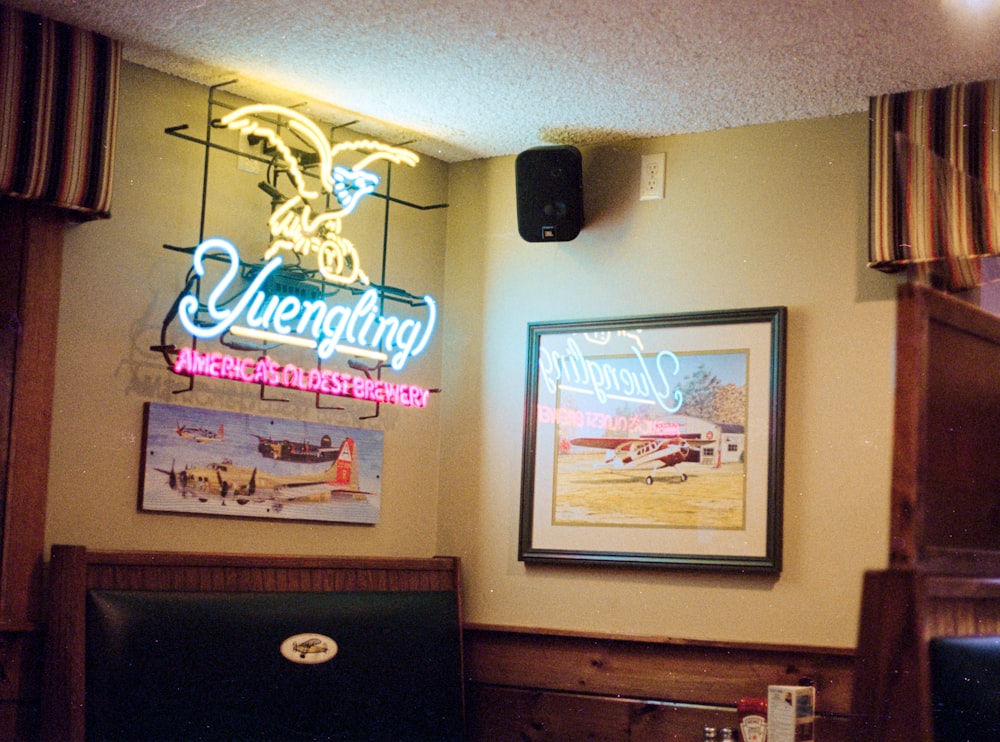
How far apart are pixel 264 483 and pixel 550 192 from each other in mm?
1796

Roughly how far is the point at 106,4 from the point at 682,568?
3072 mm

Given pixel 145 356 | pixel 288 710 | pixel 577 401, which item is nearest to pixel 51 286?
pixel 145 356

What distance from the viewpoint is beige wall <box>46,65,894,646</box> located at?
4.20 meters

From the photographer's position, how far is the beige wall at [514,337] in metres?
4.20

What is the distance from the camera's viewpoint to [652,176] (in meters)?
5.04

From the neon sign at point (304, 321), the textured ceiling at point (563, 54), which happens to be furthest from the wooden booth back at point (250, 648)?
the textured ceiling at point (563, 54)

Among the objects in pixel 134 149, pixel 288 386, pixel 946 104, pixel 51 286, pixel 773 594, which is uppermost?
pixel 946 104

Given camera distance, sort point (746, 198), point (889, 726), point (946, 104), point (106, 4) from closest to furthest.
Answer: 1. point (889, 726)
2. point (106, 4)
3. point (946, 104)
4. point (746, 198)

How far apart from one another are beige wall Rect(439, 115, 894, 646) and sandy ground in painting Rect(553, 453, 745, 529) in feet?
0.73

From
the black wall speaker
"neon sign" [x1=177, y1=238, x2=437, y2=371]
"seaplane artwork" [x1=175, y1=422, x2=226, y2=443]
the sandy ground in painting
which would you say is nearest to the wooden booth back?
"seaplane artwork" [x1=175, y1=422, x2=226, y2=443]

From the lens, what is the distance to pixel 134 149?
169 inches

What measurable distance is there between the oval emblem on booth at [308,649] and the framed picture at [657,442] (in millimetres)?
1063

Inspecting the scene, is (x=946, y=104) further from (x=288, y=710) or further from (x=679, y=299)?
(x=288, y=710)

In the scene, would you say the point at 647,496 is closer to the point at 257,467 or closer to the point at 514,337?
the point at 514,337
